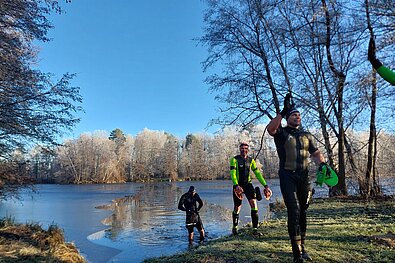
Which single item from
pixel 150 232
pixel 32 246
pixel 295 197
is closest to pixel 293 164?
pixel 295 197

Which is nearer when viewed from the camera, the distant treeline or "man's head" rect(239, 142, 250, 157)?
"man's head" rect(239, 142, 250, 157)

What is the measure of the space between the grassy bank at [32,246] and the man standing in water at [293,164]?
5233mm

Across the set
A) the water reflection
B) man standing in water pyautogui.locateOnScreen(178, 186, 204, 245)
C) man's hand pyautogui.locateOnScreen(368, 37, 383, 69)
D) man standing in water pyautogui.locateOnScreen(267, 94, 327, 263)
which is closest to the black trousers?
man standing in water pyautogui.locateOnScreen(267, 94, 327, 263)

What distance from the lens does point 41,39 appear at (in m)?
8.79

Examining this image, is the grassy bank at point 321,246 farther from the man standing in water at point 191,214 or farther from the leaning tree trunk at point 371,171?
the leaning tree trunk at point 371,171

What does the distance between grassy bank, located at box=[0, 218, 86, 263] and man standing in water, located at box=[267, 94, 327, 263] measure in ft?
17.2

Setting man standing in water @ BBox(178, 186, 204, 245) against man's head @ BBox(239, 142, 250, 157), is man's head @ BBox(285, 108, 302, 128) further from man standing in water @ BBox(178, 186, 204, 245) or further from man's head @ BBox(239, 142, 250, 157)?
man standing in water @ BBox(178, 186, 204, 245)

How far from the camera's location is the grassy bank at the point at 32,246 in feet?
22.5

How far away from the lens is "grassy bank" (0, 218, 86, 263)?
6863 mm

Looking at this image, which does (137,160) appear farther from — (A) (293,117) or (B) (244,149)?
(A) (293,117)

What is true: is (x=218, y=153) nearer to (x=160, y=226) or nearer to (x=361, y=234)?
(x=160, y=226)

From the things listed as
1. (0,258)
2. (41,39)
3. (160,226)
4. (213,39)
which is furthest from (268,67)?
(0,258)

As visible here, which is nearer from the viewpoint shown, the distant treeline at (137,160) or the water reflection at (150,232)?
the water reflection at (150,232)

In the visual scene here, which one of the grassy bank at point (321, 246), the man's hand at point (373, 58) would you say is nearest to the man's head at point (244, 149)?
the grassy bank at point (321, 246)
